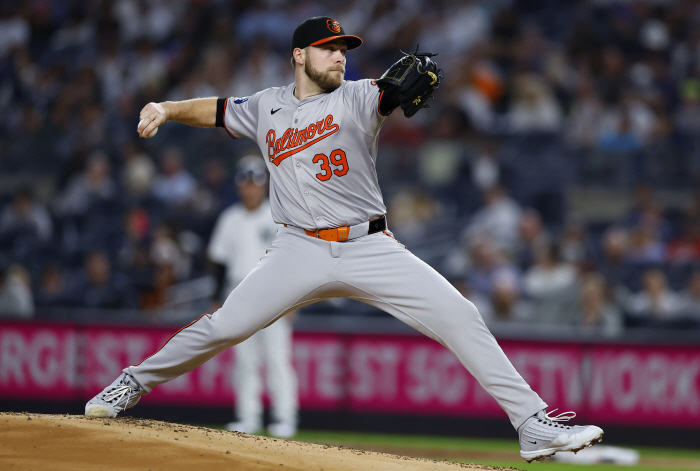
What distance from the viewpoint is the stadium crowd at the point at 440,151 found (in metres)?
9.84

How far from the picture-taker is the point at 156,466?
404 centimetres

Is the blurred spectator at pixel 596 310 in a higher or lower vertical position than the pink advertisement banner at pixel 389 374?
higher

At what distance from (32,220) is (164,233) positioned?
2225mm

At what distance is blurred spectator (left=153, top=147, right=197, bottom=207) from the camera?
11625mm

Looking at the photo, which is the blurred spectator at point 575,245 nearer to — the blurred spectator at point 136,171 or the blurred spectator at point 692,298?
the blurred spectator at point 692,298

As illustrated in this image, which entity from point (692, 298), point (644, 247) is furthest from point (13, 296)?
point (692, 298)

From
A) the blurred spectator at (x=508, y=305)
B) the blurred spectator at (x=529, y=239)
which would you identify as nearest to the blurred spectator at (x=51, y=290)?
the blurred spectator at (x=508, y=305)

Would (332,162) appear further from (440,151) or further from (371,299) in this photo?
(440,151)

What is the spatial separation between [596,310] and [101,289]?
5.49 m

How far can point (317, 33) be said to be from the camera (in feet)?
14.3

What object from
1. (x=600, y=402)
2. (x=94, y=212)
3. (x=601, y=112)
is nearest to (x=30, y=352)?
(x=94, y=212)

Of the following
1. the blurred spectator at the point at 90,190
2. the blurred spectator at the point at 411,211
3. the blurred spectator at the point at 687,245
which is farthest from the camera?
the blurred spectator at the point at 90,190

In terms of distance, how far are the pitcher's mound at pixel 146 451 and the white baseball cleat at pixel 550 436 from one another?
534 millimetres

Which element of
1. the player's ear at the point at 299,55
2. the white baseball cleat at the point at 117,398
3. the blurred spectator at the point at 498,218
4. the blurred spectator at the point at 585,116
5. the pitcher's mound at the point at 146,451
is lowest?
the pitcher's mound at the point at 146,451
